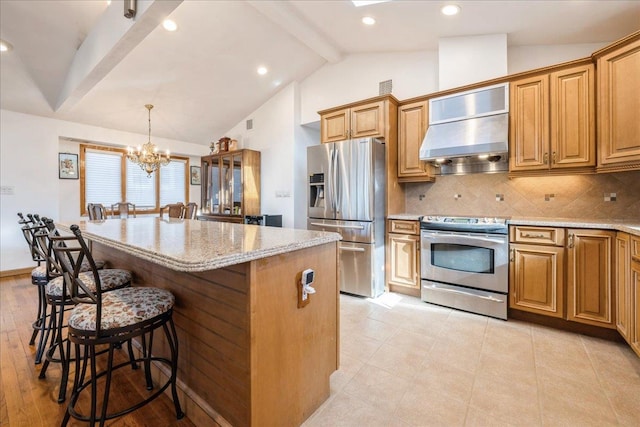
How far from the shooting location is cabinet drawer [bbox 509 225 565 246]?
2363mm

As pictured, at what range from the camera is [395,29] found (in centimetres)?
321

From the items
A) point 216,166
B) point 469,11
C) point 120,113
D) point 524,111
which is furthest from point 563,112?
point 120,113

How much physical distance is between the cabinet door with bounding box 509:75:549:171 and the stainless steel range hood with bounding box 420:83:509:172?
0.08 m

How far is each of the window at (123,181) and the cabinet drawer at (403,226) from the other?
189 inches

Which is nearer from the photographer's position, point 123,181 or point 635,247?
point 635,247

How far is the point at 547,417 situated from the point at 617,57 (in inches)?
103

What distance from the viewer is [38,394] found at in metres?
1.64

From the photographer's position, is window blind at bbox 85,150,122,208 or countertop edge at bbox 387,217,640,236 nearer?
countertop edge at bbox 387,217,640,236

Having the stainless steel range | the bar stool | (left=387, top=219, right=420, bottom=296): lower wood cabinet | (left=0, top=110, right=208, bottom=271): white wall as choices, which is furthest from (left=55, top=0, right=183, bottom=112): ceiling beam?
the stainless steel range

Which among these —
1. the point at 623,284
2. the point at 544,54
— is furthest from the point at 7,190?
the point at 544,54

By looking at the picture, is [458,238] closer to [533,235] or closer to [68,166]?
[533,235]

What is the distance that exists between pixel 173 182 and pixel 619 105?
662 cm

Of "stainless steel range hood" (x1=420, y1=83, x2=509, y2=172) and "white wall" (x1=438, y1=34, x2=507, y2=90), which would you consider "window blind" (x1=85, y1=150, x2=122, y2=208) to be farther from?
Answer: "white wall" (x1=438, y1=34, x2=507, y2=90)

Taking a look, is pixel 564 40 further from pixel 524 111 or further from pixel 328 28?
pixel 328 28
